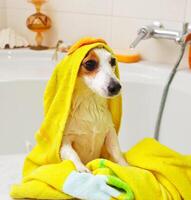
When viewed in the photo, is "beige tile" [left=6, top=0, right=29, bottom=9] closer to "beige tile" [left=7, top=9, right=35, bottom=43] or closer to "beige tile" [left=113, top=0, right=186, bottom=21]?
"beige tile" [left=7, top=9, right=35, bottom=43]

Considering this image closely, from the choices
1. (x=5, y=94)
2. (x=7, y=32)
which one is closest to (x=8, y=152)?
(x=5, y=94)

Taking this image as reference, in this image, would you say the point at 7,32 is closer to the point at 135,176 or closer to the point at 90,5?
the point at 90,5

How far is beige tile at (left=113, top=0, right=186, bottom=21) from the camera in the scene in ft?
4.14

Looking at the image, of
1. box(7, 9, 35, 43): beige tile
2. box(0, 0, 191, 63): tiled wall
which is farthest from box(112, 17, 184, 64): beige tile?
box(7, 9, 35, 43): beige tile

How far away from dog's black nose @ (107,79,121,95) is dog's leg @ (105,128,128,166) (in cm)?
12

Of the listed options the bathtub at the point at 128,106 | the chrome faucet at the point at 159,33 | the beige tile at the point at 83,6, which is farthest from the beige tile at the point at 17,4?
the chrome faucet at the point at 159,33

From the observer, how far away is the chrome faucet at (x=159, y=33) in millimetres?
1177

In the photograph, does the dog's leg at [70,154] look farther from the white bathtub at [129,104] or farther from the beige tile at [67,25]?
the beige tile at [67,25]

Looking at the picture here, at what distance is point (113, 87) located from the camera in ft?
2.25

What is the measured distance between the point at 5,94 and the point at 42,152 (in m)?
0.59

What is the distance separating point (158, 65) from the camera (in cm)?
132

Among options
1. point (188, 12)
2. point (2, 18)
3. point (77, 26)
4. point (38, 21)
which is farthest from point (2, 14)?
point (188, 12)

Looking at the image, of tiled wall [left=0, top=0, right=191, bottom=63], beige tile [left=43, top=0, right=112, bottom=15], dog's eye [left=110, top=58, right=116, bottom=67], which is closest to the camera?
dog's eye [left=110, top=58, right=116, bottom=67]

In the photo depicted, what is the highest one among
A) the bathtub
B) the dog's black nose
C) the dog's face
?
the dog's face
